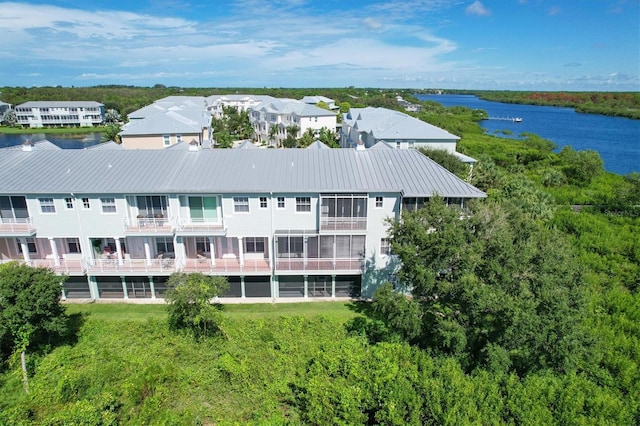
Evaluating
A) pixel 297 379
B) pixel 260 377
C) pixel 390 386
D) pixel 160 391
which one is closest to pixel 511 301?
pixel 390 386

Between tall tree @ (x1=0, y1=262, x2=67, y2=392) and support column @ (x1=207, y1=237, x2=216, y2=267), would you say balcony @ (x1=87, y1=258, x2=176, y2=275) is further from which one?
tall tree @ (x1=0, y1=262, x2=67, y2=392)

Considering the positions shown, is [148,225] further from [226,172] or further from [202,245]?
[226,172]

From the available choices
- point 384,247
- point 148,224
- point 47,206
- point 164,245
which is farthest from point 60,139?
point 384,247

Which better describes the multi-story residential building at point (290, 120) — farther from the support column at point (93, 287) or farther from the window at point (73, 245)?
the support column at point (93, 287)

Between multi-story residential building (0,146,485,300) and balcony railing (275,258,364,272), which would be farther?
balcony railing (275,258,364,272)

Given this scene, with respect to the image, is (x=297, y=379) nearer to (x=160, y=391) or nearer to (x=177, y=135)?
(x=160, y=391)

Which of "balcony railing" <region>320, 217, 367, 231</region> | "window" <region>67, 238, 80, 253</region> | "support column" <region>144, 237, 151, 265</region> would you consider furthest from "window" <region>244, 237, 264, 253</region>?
"window" <region>67, 238, 80, 253</region>
